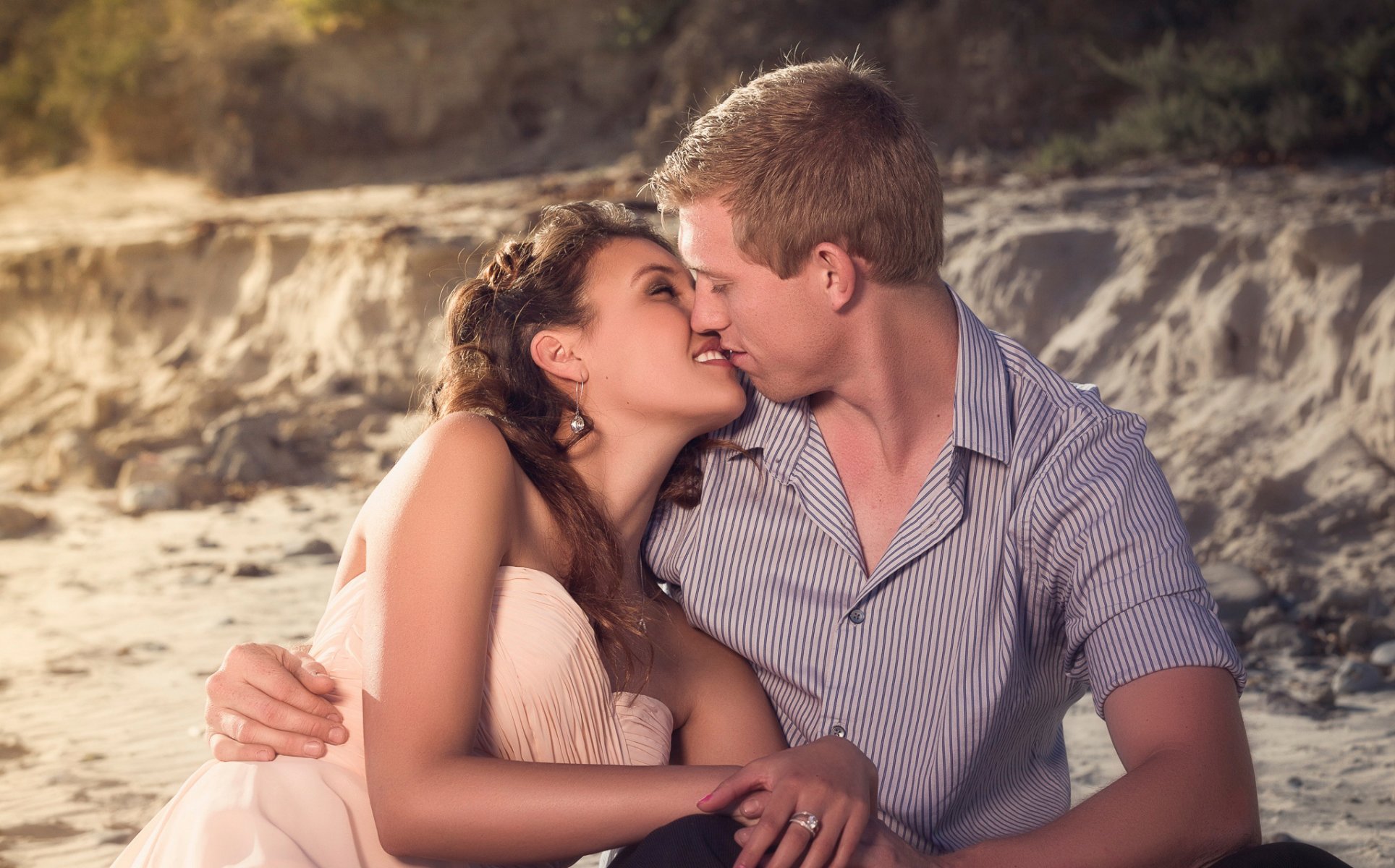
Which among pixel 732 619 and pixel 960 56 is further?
pixel 960 56

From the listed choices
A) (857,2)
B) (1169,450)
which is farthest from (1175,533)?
(857,2)

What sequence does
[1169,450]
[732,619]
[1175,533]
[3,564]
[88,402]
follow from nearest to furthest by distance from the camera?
[1175,533] → [732,619] → [1169,450] → [3,564] → [88,402]

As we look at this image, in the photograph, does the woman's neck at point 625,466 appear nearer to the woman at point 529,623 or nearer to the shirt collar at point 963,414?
the woman at point 529,623

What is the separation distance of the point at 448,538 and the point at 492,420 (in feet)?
1.15

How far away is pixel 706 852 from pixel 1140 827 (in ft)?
2.16

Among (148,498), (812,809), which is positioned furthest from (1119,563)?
(148,498)

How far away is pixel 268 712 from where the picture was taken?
2.33 metres

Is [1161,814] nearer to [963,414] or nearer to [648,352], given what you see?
[963,414]

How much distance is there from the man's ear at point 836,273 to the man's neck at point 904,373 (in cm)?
7

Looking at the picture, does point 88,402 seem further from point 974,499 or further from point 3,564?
point 974,499

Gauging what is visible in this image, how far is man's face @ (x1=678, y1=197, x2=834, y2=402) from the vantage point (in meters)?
2.49

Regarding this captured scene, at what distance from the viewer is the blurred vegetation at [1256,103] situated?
8.27 m

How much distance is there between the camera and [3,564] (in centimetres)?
758

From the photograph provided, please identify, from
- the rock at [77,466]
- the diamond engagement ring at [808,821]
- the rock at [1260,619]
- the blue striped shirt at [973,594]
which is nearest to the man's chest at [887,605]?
the blue striped shirt at [973,594]
